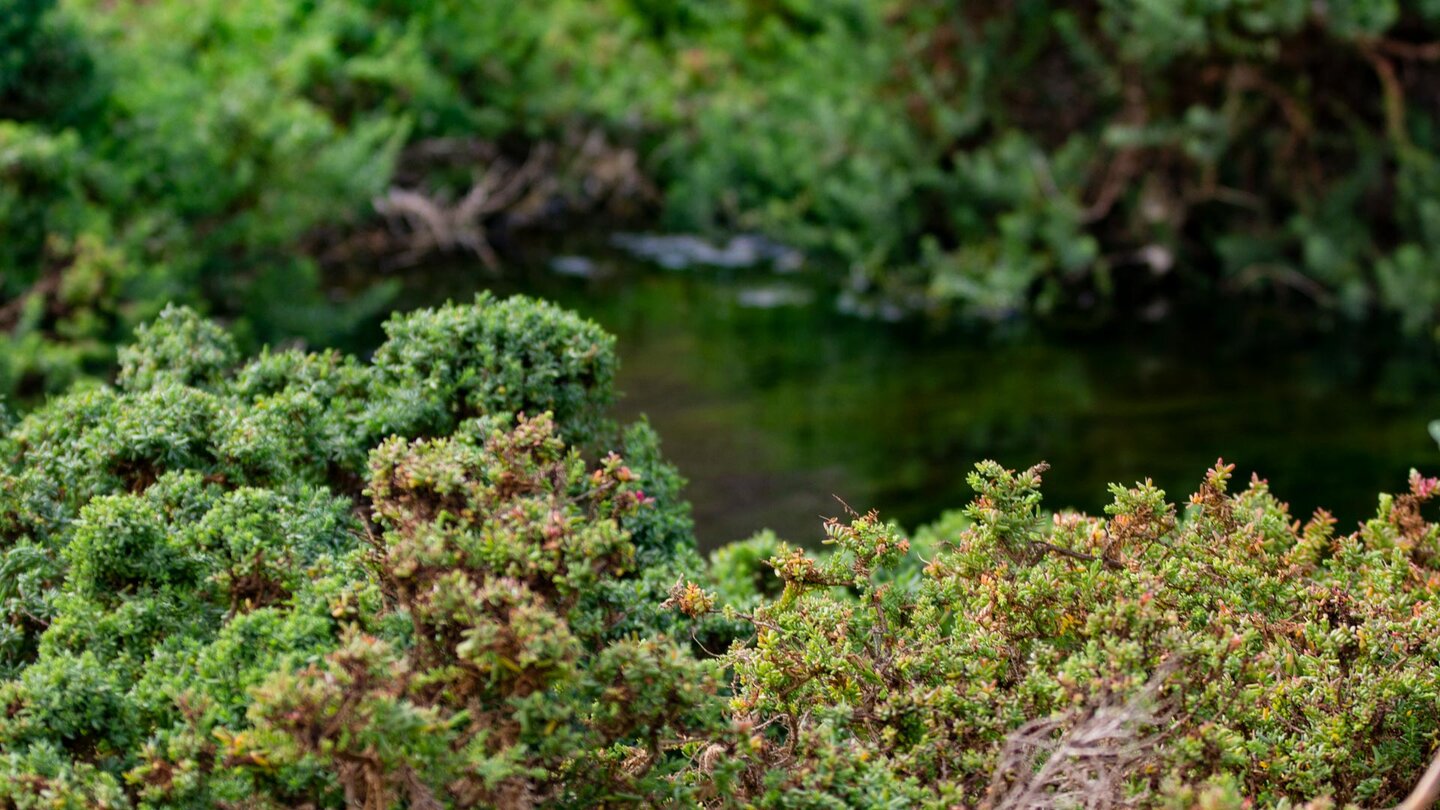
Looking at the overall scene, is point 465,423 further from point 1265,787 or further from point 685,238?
point 685,238

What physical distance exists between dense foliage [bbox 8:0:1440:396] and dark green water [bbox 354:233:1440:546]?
→ 691 mm

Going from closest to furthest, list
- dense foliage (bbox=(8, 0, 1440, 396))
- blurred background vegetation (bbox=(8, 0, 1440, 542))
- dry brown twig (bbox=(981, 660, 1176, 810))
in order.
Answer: dry brown twig (bbox=(981, 660, 1176, 810)), blurred background vegetation (bbox=(8, 0, 1440, 542)), dense foliage (bbox=(8, 0, 1440, 396))

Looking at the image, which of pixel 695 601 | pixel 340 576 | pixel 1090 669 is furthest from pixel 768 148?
pixel 1090 669

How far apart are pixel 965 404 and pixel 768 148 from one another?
3866 millimetres

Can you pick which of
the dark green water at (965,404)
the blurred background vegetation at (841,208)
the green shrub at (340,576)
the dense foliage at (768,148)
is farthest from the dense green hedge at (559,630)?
the dense foliage at (768,148)

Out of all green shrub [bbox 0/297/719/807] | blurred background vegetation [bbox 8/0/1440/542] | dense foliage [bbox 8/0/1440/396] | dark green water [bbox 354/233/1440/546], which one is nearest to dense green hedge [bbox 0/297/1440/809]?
green shrub [bbox 0/297/719/807]

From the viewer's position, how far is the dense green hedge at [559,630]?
2383 mm


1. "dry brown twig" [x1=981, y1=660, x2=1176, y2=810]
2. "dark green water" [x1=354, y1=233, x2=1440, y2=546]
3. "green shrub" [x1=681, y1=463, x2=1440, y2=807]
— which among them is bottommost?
"dry brown twig" [x1=981, y1=660, x2=1176, y2=810]

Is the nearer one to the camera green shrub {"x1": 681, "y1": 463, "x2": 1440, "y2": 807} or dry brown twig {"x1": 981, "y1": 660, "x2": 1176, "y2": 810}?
dry brown twig {"x1": 981, "y1": 660, "x2": 1176, "y2": 810}

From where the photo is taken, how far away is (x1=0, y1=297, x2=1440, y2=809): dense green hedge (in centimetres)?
238

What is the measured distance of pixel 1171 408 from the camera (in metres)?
7.48

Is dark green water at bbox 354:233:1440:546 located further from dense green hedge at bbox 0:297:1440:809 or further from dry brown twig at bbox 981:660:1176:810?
dry brown twig at bbox 981:660:1176:810

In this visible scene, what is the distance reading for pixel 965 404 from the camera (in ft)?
25.1

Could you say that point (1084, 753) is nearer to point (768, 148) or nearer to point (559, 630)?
point (559, 630)
